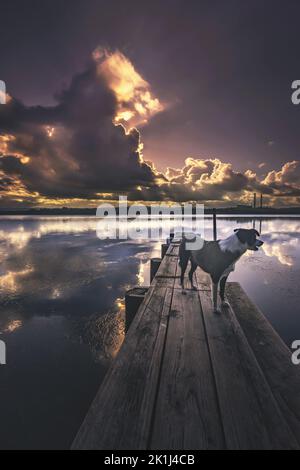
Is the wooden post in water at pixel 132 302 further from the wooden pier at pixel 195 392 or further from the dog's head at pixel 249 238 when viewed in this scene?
the dog's head at pixel 249 238

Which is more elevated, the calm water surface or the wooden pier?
the wooden pier

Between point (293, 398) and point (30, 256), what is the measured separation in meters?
21.3

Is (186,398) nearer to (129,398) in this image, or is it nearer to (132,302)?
(129,398)

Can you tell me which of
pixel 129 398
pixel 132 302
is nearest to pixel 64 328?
pixel 132 302

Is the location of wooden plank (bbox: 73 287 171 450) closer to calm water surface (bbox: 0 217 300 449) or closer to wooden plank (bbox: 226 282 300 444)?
wooden plank (bbox: 226 282 300 444)

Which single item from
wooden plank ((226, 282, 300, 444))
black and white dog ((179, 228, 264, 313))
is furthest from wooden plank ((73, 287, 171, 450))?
black and white dog ((179, 228, 264, 313))

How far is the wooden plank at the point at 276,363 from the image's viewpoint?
2.49 meters

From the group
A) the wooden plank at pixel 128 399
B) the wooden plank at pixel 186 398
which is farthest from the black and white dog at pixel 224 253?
the wooden plank at pixel 128 399

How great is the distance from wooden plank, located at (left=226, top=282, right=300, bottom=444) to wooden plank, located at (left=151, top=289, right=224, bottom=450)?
0.86 metres

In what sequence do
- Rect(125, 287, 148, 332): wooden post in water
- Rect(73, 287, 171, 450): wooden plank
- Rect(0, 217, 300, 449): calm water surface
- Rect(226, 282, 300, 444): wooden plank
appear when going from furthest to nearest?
1. Rect(125, 287, 148, 332): wooden post in water
2. Rect(0, 217, 300, 449): calm water surface
3. Rect(226, 282, 300, 444): wooden plank
4. Rect(73, 287, 171, 450): wooden plank

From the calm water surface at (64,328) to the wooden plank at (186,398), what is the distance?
2.73 metres

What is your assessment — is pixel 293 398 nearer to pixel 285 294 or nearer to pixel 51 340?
pixel 51 340

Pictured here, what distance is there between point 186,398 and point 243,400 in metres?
0.62

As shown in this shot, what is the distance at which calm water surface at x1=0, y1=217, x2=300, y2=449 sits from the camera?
4270 millimetres
